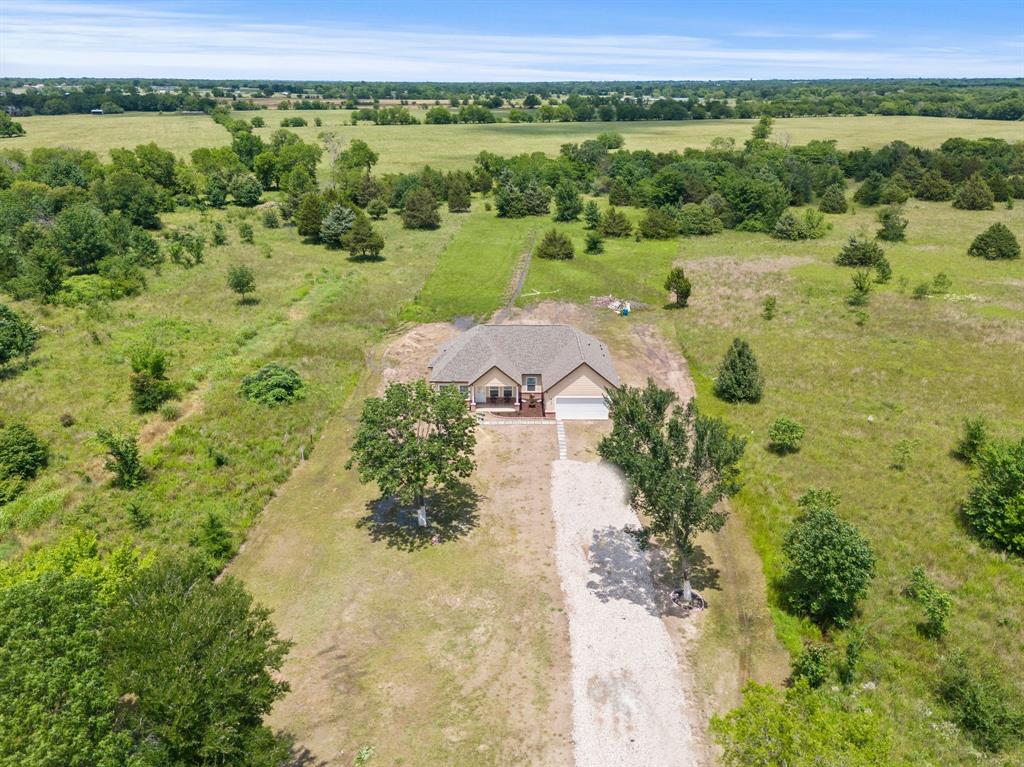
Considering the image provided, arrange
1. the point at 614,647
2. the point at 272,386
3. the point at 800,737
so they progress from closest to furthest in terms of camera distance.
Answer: the point at 800,737 < the point at 614,647 < the point at 272,386

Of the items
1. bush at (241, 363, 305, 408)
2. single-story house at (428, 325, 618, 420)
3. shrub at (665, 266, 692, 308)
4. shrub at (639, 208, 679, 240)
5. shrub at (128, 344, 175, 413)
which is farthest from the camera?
shrub at (639, 208, 679, 240)

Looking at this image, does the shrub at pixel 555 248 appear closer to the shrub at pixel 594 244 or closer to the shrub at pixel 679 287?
the shrub at pixel 594 244

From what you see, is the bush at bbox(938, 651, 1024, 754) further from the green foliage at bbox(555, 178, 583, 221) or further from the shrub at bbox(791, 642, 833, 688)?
the green foliage at bbox(555, 178, 583, 221)

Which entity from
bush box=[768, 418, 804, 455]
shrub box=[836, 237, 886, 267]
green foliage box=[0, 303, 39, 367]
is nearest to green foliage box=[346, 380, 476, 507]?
bush box=[768, 418, 804, 455]

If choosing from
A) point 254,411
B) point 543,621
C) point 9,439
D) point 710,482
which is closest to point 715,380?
point 710,482

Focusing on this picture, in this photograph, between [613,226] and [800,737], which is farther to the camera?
[613,226]

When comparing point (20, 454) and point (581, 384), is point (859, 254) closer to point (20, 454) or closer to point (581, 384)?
point (581, 384)

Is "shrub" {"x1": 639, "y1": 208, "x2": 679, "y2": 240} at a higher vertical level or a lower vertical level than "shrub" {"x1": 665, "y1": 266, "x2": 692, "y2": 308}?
higher

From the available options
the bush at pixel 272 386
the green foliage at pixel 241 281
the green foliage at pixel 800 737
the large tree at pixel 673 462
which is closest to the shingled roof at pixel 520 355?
the bush at pixel 272 386

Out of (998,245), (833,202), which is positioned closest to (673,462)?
(998,245)
